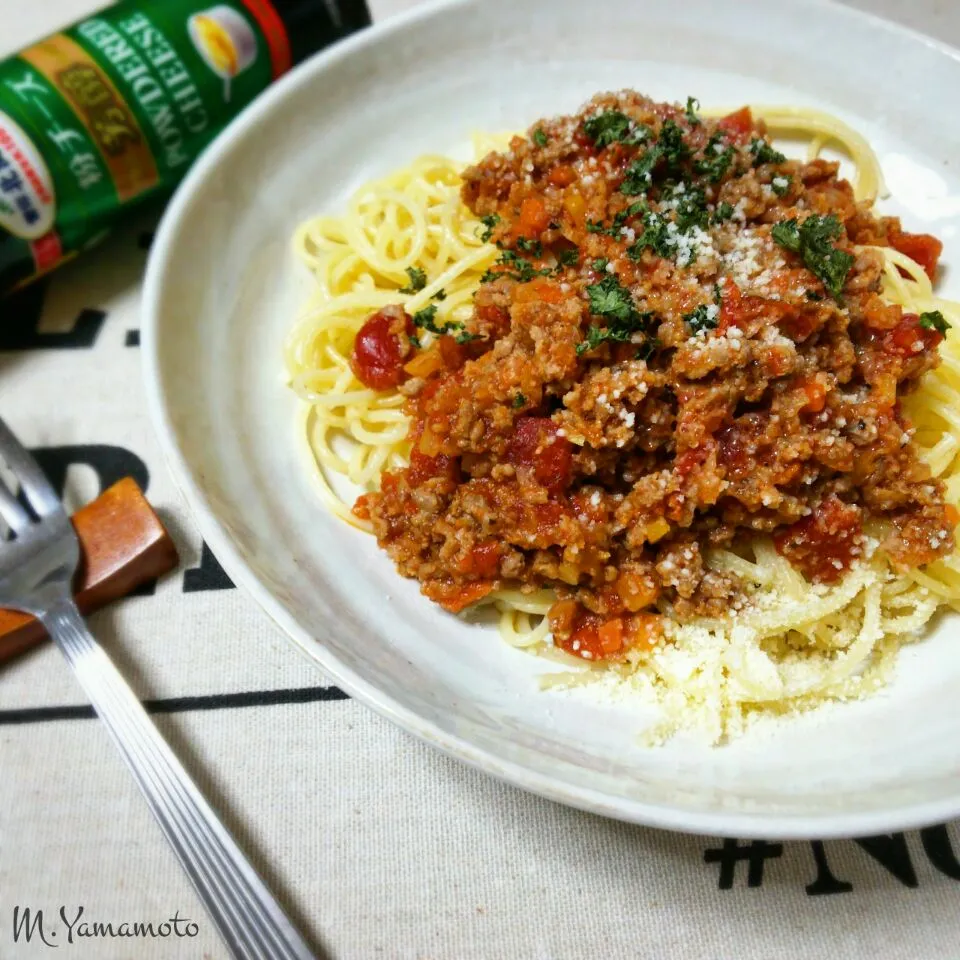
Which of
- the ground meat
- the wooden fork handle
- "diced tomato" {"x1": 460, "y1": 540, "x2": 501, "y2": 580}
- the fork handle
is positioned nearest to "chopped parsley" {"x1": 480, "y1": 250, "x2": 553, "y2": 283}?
the ground meat

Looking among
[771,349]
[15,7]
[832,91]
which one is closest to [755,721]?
[771,349]

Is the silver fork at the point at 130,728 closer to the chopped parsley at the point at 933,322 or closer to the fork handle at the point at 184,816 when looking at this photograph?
the fork handle at the point at 184,816

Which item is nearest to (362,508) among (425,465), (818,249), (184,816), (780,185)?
(425,465)

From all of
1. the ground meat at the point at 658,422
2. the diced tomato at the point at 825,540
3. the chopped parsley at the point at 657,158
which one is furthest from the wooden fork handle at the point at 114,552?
the diced tomato at the point at 825,540

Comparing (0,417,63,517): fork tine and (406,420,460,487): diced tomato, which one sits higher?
(0,417,63,517): fork tine

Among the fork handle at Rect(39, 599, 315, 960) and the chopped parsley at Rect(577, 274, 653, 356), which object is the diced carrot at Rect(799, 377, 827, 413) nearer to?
the chopped parsley at Rect(577, 274, 653, 356)

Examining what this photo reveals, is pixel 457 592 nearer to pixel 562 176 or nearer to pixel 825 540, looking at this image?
pixel 825 540

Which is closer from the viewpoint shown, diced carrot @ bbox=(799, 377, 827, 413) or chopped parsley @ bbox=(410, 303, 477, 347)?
diced carrot @ bbox=(799, 377, 827, 413)

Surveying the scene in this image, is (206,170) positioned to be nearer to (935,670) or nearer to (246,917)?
(246,917)
